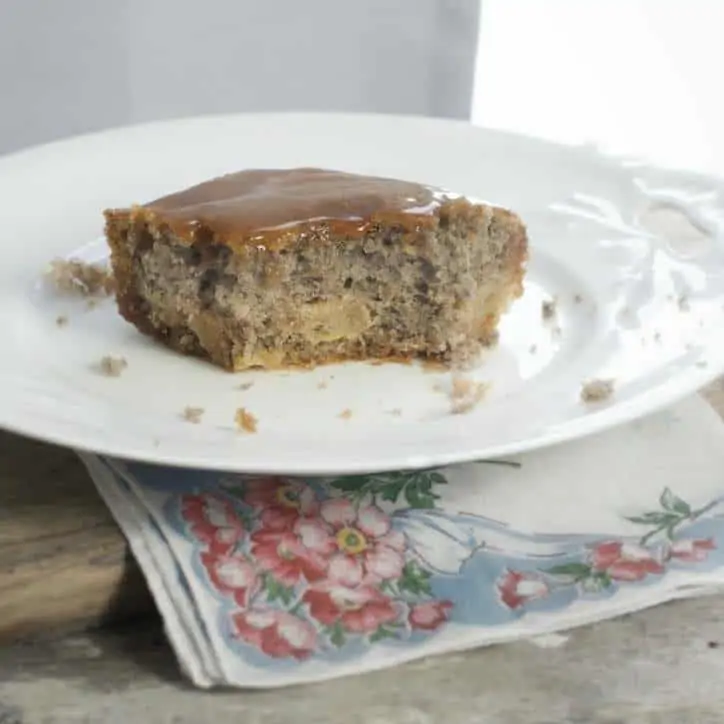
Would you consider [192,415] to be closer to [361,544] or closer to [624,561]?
[361,544]

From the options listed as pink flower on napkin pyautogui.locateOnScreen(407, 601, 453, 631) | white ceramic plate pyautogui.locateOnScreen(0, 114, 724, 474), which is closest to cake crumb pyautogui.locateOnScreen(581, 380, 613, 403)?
white ceramic plate pyautogui.locateOnScreen(0, 114, 724, 474)

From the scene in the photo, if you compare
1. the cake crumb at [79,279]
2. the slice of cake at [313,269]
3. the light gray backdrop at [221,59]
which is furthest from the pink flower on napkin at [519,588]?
the light gray backdrop at [221,59]

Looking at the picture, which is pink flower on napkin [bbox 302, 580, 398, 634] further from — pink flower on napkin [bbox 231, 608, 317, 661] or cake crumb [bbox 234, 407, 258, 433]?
cake crumb [bbox 234, 407, 258, 433]

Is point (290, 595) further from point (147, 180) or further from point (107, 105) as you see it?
point (107, 105)

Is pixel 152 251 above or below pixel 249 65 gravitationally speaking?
above

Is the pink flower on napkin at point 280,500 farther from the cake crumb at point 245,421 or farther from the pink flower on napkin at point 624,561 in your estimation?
the pink flower on napkin at point 624,561

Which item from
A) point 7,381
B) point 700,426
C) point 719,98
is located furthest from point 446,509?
point 719,98
